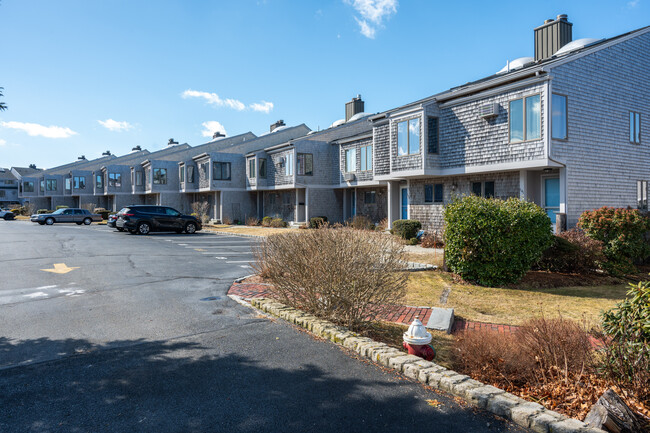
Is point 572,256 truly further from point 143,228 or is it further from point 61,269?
point 143,228

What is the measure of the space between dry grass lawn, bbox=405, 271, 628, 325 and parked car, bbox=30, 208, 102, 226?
37.2 m

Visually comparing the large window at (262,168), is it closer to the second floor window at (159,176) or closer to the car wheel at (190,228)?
the car wheel at (190,228)

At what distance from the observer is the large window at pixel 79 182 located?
57.3 metres

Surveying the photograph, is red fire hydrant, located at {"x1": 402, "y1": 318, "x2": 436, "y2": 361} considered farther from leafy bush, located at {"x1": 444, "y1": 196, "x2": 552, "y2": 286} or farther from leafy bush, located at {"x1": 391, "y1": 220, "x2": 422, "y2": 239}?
leafy bush, located at {"x1": 391, "y1": 220, "x2": 422, "y2": 239}

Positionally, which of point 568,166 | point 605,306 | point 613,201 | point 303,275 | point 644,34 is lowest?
point 605,306

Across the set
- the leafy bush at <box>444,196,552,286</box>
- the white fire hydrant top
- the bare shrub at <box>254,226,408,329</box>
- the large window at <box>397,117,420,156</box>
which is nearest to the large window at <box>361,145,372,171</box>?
the large window at <box>397,117,420,156</box>

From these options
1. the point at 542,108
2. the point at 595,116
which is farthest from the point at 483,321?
the point at 595,116

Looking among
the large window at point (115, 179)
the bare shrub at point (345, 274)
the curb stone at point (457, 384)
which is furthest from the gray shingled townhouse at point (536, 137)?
the large window at point (115, 179)

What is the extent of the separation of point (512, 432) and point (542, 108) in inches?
581

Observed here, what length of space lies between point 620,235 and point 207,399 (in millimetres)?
12269

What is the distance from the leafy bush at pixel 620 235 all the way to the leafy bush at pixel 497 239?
305cm

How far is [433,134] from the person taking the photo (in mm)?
19516

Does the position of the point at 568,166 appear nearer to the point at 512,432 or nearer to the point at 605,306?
the point at 605,306

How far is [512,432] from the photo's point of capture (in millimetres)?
3393
